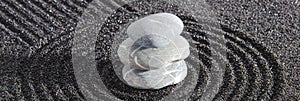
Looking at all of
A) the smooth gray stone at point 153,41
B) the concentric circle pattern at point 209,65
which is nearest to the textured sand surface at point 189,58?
the concentric circle pattern at point 209,65

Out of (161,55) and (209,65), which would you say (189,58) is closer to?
(209,65)

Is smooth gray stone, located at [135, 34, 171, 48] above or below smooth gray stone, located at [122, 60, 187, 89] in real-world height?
Answer: above

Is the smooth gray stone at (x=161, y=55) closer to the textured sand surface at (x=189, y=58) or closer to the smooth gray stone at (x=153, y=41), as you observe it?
the smooth gray stone at (x=153, y=41)

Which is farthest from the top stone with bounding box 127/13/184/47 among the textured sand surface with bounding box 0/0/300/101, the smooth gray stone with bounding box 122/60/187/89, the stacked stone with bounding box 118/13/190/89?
the textured sand surface with bounding box 0/0/300/101

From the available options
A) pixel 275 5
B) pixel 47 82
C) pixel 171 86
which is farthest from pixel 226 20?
pixel 47 82

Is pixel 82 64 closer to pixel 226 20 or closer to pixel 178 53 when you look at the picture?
pixel 178 53

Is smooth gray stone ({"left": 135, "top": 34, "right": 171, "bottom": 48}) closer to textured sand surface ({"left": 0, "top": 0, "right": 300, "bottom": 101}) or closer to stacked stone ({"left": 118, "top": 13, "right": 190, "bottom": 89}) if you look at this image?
stacked stone ({"left": 118, "top": 13, "right": 190, "bottom": 89})
